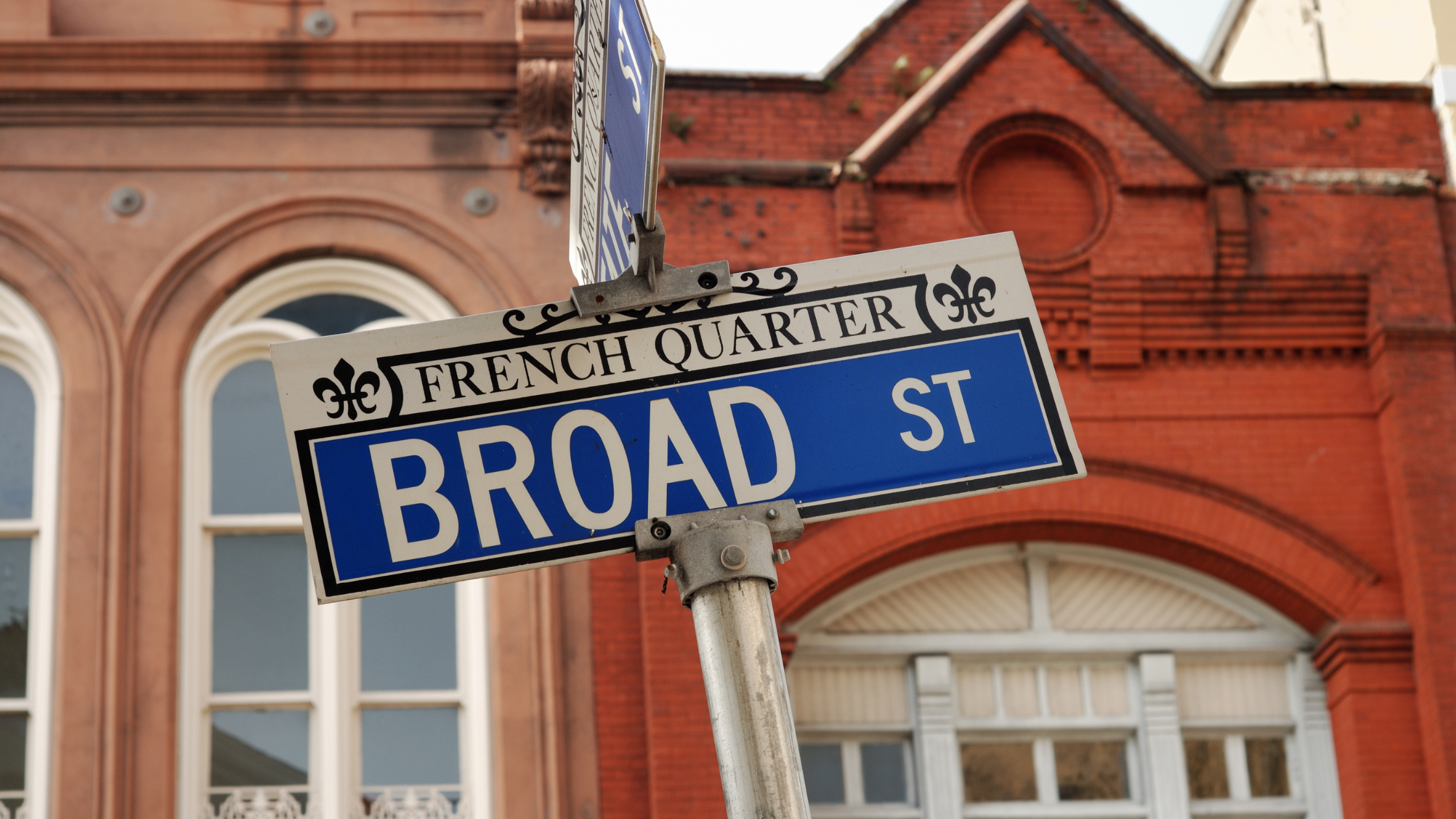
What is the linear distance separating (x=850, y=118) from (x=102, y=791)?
601 cm

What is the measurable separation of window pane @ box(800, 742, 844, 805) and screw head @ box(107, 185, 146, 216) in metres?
5.11

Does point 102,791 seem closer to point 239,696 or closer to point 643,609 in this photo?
point 239,696

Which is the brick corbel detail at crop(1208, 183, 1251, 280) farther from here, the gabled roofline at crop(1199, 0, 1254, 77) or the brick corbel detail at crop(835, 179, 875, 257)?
the gabled roofline at crop(1199, 0, 1254, 77)

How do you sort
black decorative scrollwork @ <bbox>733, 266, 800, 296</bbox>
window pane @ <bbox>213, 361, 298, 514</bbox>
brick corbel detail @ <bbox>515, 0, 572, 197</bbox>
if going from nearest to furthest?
black decorative scrollwork @ <bbox>733, 266, 800, 296</bbox> < window pane @ <bbox>213, 361, 298, 514</bbox> < brick corbel detail @ <bbox>515, 0, 572, 197</bbox>

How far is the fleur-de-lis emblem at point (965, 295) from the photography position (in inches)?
121

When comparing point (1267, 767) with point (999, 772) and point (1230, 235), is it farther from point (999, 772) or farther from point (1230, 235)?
point (1230, 235)

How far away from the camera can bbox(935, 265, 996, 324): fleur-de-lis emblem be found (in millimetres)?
3078

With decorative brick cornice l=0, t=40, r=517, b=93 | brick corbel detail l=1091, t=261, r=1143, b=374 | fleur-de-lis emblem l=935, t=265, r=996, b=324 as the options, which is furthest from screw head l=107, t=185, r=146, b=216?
fleur-de-lis emblem l=935, t=265, r=996, b=324

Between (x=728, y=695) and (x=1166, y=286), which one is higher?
(x=1166, y=286)

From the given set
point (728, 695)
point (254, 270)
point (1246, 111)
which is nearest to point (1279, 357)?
point (1246, 111)

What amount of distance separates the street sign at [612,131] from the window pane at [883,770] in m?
7.00

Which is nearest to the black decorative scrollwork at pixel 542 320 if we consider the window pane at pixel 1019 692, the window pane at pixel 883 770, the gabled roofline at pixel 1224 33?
the window pane at pixel 883 770

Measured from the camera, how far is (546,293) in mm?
10172

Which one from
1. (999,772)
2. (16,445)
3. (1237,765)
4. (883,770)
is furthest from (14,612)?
(1237,765)
